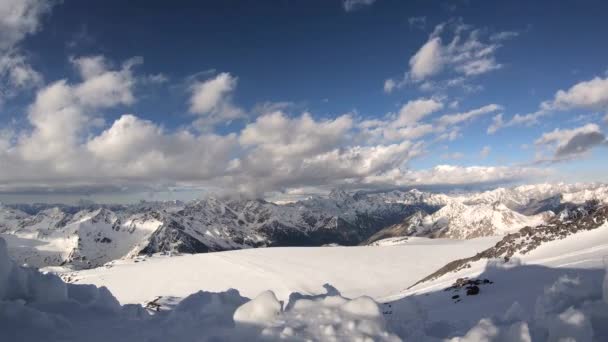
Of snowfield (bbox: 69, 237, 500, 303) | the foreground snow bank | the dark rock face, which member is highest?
the foreground snow bank

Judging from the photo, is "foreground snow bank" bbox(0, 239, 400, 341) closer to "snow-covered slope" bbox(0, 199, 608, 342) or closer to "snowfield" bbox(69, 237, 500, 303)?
"snow-covered slope" bbox(0, 199, 608, 342)

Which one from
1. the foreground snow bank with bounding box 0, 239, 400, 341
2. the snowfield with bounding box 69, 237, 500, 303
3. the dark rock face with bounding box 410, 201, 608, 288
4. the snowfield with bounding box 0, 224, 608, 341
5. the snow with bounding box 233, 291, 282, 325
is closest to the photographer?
the snowfield with bounding box 0, 224, 608, 341

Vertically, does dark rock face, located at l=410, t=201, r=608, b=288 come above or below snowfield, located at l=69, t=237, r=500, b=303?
above

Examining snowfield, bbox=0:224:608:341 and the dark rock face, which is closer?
snowfield, bbox=0:224:608:341

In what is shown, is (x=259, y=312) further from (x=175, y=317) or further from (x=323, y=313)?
(x=175, y=317)

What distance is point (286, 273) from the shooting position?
35.6m

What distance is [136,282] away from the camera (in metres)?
38.7

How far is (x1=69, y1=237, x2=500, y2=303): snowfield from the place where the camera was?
32.1 metres

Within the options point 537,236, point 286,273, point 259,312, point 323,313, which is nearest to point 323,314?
point 323,313

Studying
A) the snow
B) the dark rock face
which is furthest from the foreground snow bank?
the dark rock face

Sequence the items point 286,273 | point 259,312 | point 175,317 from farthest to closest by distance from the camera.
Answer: point 286,273 < point 175,317 < point 259,312

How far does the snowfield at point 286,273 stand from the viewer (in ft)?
105

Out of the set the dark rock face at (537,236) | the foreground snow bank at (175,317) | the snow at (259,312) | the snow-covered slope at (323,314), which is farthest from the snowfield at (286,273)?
the snow at (259,312)

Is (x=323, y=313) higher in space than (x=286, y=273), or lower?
higher
